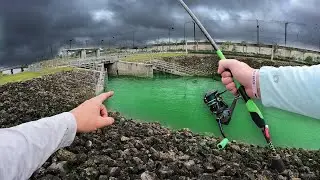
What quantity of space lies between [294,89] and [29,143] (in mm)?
1227

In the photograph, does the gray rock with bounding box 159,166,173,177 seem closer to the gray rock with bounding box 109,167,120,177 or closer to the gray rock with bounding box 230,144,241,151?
the gray rock with bounding box 109,167,120,177

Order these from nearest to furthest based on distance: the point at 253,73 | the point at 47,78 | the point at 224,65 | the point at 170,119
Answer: the point at 253,73 < the point at 224,65 < the point at 170,119 < the point at 47,78

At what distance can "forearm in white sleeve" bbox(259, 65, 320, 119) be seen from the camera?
1.93 m

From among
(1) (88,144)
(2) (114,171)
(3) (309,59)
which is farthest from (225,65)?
(3) (309,59)

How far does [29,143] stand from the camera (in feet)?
6.03

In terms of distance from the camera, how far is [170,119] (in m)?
25.4

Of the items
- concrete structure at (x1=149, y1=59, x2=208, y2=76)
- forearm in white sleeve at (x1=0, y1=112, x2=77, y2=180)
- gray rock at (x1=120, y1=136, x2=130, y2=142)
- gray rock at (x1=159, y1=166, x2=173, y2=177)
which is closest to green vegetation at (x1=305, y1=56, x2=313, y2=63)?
concrete structure at (x1=149, y1=59, x2=208, y2=76)

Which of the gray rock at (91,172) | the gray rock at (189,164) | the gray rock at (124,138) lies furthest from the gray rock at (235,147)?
the gray rock at (91,172)

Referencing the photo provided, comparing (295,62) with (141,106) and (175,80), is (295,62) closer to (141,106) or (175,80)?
(175,80)

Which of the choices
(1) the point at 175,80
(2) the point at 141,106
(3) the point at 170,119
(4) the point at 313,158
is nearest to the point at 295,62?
(1) the point at 175,80

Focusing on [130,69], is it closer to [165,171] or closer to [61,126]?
[165,171]

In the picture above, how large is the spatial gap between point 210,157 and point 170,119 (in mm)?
14562

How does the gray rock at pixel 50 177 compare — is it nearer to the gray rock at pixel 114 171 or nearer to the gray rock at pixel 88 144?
the gray rock at pixel 114 171

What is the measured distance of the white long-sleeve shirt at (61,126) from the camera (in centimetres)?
176
